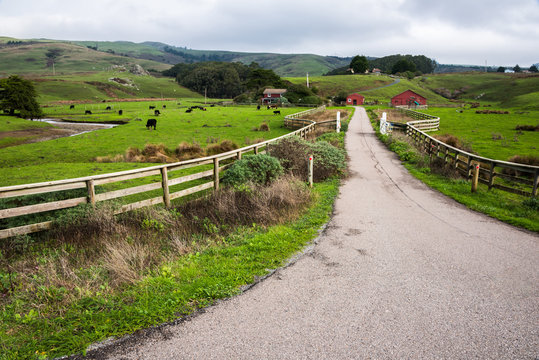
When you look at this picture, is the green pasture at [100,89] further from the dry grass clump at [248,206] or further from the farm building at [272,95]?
the dry grass clump at [248,206]

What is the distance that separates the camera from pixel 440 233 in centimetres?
829

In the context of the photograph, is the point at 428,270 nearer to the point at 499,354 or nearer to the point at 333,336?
the point at 499,354

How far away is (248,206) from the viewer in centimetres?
960

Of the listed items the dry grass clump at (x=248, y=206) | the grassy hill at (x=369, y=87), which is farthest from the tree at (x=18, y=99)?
the grassy hill at (x=369, y=87)

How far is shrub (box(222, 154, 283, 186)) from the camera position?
38.0 ft

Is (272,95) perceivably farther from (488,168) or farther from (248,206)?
(248,206)

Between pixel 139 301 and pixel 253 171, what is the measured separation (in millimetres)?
7644

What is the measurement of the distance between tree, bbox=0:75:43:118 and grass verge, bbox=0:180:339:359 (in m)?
62.5

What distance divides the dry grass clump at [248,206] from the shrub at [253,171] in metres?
0.79

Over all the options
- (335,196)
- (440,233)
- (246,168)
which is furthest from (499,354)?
(246,168)

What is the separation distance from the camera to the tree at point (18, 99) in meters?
55.2

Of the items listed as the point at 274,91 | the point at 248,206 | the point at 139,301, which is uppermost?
the point at 274,91

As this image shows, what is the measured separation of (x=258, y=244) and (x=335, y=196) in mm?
5696

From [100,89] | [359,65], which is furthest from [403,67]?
[100,89]
